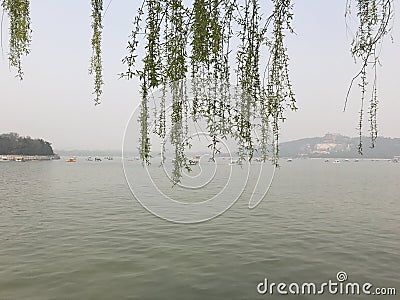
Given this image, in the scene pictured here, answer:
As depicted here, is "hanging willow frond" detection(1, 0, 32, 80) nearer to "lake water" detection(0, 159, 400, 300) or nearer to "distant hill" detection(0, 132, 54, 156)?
"lake water" detection(0, 159, 400, 300)

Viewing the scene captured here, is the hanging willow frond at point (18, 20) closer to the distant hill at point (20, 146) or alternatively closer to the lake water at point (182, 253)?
the lake water at point (182, 253)

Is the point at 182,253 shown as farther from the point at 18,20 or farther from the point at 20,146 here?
the point at 20,146

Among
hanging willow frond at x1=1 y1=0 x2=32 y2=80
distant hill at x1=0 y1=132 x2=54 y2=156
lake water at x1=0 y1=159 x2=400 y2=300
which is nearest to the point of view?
hanging willow frond at x1=1 y1=0 x2=32 y2=80

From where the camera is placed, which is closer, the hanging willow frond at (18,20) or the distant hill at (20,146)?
the hanging willow frond at (18,20)

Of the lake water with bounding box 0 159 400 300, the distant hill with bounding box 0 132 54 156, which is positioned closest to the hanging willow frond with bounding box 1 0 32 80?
the lake water with bounding box 0 159 400 300

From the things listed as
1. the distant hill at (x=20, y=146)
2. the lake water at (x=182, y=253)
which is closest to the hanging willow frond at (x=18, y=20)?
the lake water at (x=182, y=253)

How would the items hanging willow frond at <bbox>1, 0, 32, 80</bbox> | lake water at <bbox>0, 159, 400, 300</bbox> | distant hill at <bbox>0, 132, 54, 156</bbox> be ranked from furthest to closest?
distant hill at <bbox>0, 132, 54, 156</bbox>
lake water at <bbox>0, 159, 400, 300</bbox>
hanging willow frond at <bbox>1, 0, 32, 80</bbox>

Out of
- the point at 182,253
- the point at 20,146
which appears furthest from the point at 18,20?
the point at 20,146

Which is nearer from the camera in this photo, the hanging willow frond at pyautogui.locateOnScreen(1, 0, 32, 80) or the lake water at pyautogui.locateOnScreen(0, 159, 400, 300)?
the hanging willow frond at pyautogui.locateOnScreen(1, 0, 32, 80)

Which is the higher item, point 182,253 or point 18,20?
point 18,20

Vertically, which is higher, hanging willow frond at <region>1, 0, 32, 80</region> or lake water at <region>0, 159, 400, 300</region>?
hanging willow frond at <region>1, 0, 32, 80</region>

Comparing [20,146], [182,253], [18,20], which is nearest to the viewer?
[18,20]

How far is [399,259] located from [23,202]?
15510mm

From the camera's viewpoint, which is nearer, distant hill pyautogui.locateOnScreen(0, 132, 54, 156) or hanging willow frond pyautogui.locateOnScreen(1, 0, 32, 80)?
hanging willow frond pyautogui.locateOnScreen(1, 0, 32, 80)
